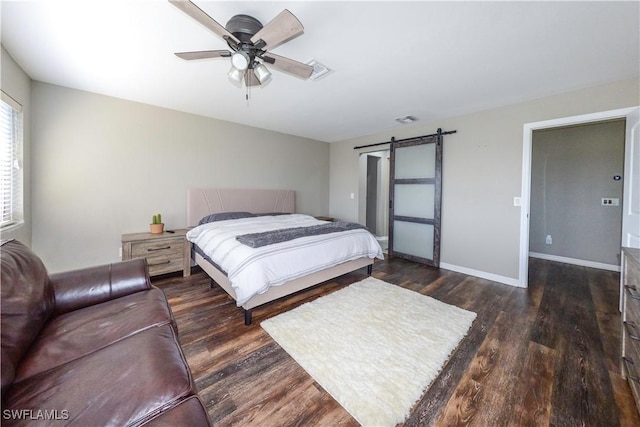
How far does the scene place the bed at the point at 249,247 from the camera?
2.14m

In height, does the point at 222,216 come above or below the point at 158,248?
above

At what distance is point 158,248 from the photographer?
3.05 m

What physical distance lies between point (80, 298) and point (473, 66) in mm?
3650

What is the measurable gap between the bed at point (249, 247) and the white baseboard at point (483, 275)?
4.41 ft

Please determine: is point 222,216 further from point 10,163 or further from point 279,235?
point 10,163

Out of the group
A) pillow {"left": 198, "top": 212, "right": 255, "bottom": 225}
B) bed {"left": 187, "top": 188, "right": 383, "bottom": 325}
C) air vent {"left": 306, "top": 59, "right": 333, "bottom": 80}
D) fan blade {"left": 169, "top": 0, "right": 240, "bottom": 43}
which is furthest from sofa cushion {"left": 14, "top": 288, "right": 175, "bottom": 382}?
air vent {"left": 306, "top": 59, "right": 333, "bottom": 80}

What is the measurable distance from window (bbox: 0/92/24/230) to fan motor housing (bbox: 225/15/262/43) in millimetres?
2207

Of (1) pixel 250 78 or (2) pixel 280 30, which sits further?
(1) pixel 250 78

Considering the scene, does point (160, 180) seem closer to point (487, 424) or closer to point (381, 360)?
point (381, 360)

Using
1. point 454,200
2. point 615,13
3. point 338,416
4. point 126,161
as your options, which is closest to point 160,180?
point 126,161

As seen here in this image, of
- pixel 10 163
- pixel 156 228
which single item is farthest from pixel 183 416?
pixel 10 163

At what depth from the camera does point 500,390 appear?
146cm

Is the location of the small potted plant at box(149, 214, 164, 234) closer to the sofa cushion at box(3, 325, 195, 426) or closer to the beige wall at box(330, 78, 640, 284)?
the sofa cushion at box(3, 325, 195, 426)

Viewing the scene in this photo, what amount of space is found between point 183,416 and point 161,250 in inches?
113
